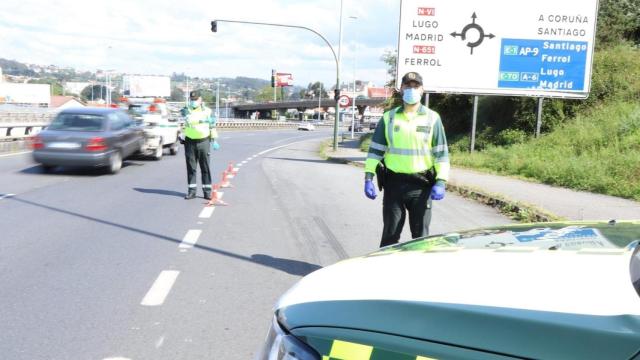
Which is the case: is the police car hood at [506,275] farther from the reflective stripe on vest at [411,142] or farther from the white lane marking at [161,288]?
the white lane marking at [161,288]

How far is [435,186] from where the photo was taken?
5238 mm

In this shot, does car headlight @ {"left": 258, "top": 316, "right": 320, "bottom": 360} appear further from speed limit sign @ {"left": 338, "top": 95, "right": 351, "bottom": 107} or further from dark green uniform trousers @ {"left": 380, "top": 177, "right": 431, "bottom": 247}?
speed limit sign @ {"left": 338, "top": 95, "right": 351, "bottom": 107}

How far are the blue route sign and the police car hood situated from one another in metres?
18.5

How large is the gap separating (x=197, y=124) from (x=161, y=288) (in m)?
5.71

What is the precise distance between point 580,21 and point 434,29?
4577 mm

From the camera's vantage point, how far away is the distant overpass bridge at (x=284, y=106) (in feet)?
408

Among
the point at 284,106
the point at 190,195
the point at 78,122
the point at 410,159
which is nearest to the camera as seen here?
the point at 410,159

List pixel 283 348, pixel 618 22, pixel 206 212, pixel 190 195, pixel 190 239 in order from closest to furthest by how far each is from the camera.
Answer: pixel 283 348 < pixel 190 239 < pixel 206 212 < pixel 190 195 < pixel 618 22

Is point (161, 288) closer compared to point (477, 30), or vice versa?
point (161, 288)

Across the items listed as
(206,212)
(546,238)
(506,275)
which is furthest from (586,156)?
(506,275)

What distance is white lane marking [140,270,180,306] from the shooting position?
16.3ft

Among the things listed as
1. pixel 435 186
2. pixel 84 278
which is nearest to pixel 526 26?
pixel 435 186

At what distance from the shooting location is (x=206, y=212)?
961cm

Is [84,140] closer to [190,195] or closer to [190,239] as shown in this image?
[190,195]
